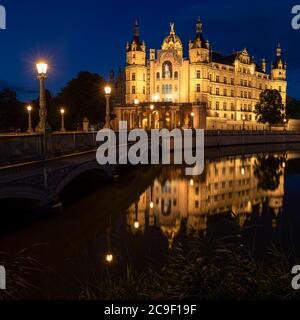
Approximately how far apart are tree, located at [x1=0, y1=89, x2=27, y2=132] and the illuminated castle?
25817 mm

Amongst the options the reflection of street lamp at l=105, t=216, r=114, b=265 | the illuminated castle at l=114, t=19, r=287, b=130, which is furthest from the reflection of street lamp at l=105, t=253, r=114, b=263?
the illuminated castle at l=114, t=19, r=287, b=130

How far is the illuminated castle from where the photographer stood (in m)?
87.2

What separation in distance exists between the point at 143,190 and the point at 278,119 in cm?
7654

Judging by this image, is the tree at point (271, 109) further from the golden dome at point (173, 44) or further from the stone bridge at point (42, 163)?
the stone bridge at point (42, 163)

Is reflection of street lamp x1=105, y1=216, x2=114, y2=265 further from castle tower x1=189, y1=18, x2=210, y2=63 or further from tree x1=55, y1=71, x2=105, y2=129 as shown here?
castle tower x1=189, y1=18, x2=210, y2=63

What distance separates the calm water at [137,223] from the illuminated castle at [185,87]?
53.1 m

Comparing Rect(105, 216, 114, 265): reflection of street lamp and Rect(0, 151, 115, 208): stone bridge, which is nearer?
Rect(105, 216, 114, 265): reflection of street lamp

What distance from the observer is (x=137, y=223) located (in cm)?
1805

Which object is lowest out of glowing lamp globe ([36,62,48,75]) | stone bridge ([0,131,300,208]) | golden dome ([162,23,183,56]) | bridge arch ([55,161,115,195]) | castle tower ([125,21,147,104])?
bridge arch ([55,161,115,195])

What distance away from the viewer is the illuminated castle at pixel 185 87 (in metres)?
87.2

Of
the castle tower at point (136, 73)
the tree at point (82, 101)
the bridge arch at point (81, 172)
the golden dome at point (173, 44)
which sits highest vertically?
the golden dome at point (173, 44)

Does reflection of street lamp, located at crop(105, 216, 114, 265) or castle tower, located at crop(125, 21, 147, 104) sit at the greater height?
castle tower, located at crop(125, 21, 147, 104)

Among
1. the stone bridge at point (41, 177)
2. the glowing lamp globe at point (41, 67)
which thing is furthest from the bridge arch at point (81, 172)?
the glowing lamp globe at point (41, 67)
